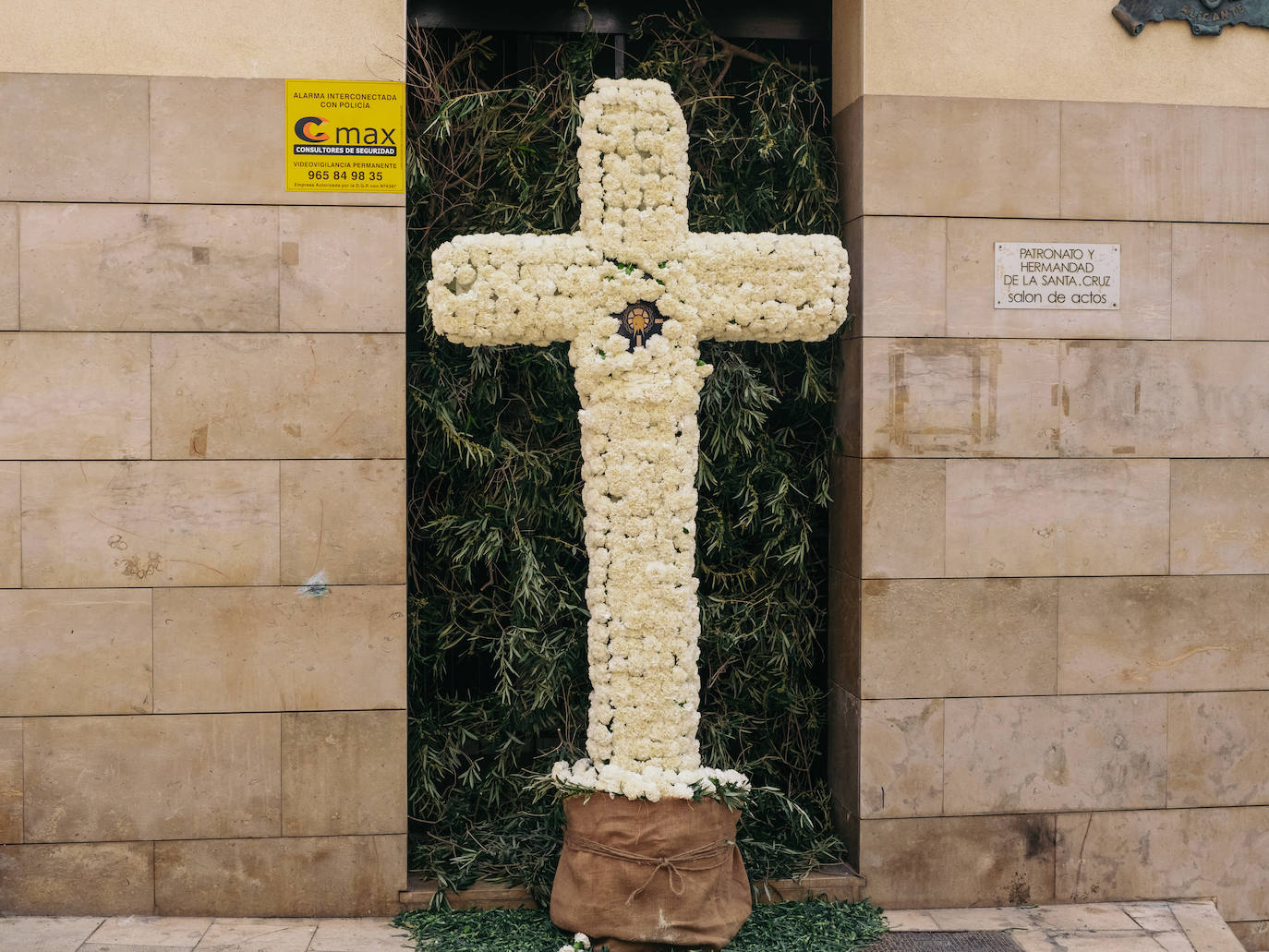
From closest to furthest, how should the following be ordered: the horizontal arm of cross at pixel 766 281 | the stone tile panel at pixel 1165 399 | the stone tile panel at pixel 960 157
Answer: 1. the horizontal arm of cross at pixel 766 281
2. the stone tile panel at pixel 960 157
3. the stone tile panel at pixel 1165 399

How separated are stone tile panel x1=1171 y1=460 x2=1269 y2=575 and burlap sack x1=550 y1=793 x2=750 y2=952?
2.44 metres

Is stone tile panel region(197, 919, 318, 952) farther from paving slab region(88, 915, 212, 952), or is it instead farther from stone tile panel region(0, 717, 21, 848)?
stone tile panel region(0, 717, 21, 848)

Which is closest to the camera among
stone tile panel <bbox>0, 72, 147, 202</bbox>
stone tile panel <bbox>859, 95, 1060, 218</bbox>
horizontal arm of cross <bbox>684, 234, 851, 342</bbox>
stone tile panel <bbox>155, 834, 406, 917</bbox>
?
horizontal arm of cross <bbox>684, 234, 851, 342</bbox>

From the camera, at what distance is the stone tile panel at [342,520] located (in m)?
4.27

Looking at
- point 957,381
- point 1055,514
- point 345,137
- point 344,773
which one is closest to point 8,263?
point 345,137

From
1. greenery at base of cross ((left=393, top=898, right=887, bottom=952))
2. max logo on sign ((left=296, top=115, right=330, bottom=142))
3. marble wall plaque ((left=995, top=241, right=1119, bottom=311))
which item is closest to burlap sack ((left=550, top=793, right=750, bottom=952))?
greenery at base of cross ((left=393, top=898, right=887, bottom=952))

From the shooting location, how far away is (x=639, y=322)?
3947 mm

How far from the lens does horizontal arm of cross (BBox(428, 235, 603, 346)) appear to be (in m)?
3.87

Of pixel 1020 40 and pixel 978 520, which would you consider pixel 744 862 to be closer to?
pixel 978 520

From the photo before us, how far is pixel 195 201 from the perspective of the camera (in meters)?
4.21

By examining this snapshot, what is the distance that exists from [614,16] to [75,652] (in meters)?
3.62

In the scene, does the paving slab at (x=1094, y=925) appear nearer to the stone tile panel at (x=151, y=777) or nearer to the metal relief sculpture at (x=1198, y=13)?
the stone tile panel at (x=151, y=777)

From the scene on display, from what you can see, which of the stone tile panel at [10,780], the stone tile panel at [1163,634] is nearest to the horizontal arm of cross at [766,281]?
the stone tile panel at [1163,634]

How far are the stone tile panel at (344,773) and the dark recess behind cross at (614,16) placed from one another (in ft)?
10.1
